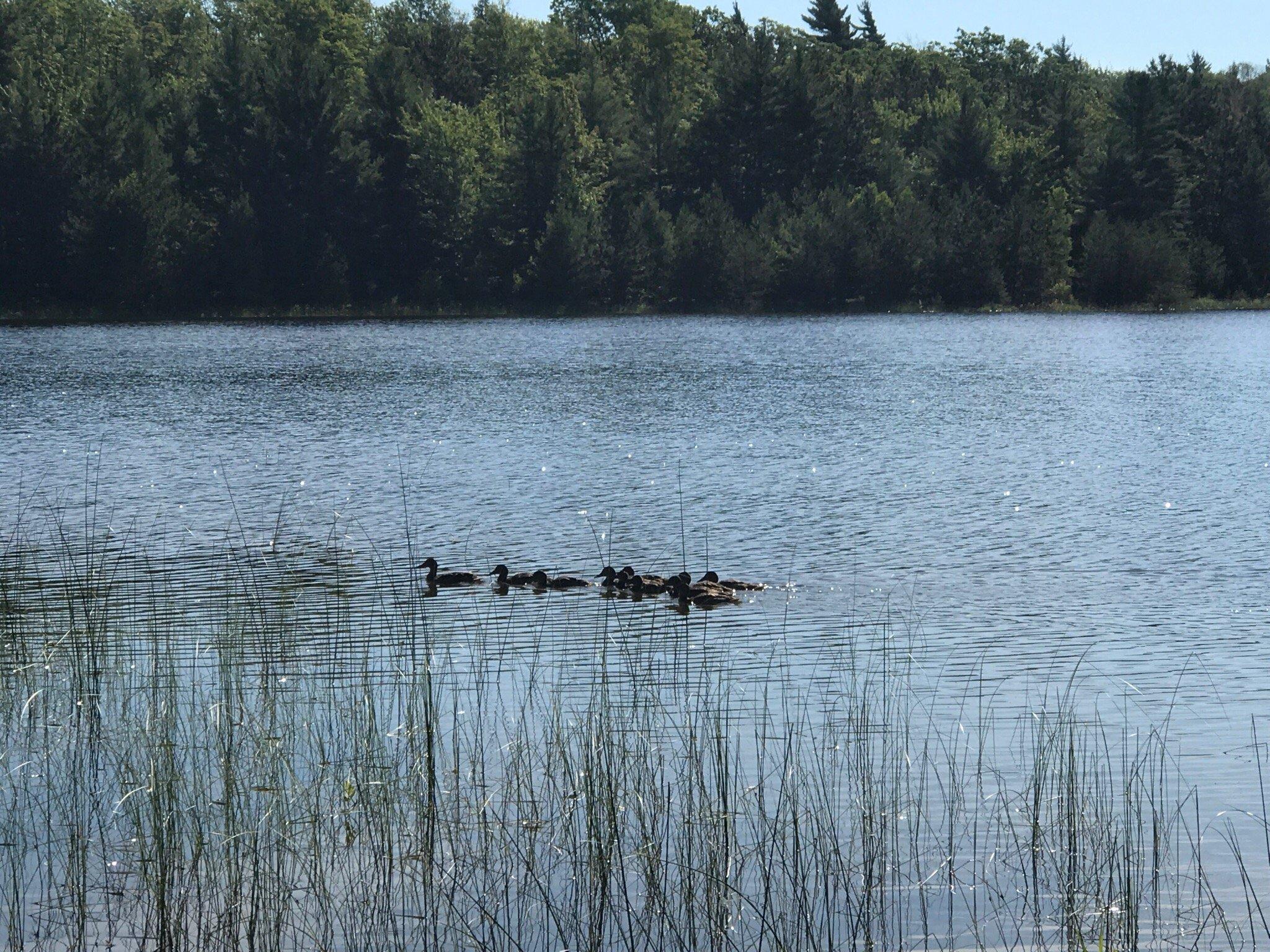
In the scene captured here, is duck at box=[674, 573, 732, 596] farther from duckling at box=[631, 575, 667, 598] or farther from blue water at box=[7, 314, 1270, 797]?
blue water at box=[7, 314, 1270, 797]

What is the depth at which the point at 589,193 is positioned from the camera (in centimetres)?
10438

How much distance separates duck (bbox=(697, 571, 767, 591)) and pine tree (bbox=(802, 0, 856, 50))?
126 meters

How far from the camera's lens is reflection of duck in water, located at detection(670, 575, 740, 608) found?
16.8 metres

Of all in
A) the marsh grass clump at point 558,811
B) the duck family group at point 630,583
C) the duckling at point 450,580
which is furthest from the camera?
the duckling at point 450,580

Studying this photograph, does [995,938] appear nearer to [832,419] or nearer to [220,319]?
[832,419]

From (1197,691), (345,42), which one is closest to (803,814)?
(1197,691)

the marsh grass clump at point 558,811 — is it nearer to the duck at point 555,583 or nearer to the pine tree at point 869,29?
the duck at point 555,583

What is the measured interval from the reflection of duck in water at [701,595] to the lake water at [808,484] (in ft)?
1.00

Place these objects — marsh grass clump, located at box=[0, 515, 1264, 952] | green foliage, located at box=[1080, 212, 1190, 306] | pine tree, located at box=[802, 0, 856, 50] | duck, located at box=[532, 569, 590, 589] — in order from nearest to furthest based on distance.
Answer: marsh grass clump, located at box=[0, 515, 1264, 952], duck, located at box=[532, 569, 590, 589], green foliage, located at box=[1080, 212, 1190, 306], pine tree, located at box=[802, 0, 856, 50]

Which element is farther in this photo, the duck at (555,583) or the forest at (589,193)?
the forest at (589,193)

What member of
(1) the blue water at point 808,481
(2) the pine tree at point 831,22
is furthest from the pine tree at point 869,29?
(1) the blue water at point 808,481

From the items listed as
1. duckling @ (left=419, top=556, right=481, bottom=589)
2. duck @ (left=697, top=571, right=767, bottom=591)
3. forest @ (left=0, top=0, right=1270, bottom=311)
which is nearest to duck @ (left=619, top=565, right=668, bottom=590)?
duck @ (left=697, top=571, right=767, bottom=591)

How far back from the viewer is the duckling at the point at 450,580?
17.9 metres

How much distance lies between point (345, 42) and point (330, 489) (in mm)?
103619
